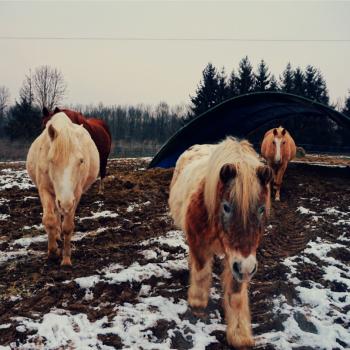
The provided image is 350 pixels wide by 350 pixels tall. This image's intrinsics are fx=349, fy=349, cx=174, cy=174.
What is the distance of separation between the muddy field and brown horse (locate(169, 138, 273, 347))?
28 cm

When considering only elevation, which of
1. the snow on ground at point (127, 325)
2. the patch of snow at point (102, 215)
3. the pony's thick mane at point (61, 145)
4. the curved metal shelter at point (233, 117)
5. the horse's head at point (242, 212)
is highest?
the curved metal shelter at point (233, 117)

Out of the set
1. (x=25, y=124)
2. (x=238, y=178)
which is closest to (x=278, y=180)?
(x=238, y=178)

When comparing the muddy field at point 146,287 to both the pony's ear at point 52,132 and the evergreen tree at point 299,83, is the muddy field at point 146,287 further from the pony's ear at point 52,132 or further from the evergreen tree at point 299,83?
the evergreen tree at point 299,83

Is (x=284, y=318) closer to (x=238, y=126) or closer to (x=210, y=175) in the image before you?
(x=210, y=175)

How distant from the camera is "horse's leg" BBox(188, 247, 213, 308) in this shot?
3742 mm

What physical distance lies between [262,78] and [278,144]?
2866 cm

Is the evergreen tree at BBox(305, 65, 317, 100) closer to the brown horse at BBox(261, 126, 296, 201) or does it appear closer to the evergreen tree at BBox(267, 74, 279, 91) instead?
the evergreen tree at BBox(267, 74, 279, 91)

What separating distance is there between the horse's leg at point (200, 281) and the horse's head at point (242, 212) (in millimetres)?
829

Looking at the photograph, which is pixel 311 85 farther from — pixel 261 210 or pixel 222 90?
pixel 261 210

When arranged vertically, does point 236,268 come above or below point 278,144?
below

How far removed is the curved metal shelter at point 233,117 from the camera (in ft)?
36.6

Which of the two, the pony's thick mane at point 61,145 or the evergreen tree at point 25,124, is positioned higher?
the evergreen tree at point 25,124

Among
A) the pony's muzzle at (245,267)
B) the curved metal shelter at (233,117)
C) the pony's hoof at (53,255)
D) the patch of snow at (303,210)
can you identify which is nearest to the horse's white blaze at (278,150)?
the curved metal shelter at (233,117)

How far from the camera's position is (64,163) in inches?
165
